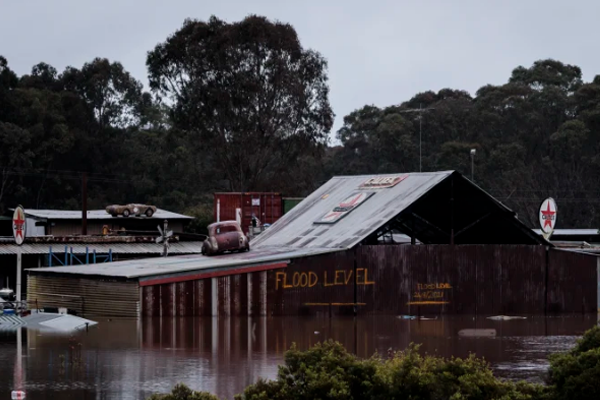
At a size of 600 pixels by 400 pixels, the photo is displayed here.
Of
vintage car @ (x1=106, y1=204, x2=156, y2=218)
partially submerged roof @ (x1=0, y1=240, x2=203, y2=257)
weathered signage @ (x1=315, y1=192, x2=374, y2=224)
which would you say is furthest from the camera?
vintage car @ (x1=106, y1=204, x2=156, y2=218)

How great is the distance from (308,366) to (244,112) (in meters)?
61.9

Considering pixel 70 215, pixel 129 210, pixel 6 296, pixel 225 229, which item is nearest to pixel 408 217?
pixel 225 229

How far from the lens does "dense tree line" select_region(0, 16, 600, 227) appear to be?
78.9 metres

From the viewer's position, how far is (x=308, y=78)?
266ft

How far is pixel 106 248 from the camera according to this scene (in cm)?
5719

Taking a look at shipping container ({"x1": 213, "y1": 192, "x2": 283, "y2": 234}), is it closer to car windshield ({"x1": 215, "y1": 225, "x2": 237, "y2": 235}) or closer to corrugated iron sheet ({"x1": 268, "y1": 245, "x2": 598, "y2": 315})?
car windshield ({"x1": 215, "y1": 225, "x2": 237, "y2": 235})

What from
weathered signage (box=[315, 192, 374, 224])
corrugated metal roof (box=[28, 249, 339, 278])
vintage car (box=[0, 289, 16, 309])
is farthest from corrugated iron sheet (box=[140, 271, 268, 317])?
weathered signage (box=[315, 192, 374, 224])

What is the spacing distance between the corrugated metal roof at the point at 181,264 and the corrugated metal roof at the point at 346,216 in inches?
65.6

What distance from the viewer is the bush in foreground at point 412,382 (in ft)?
55.0

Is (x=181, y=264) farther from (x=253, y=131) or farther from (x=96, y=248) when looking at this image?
(x=253, y=131)

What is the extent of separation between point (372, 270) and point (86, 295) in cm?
1115

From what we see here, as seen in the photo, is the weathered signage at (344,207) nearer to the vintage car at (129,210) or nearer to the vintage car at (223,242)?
the vintage car at (223,242)

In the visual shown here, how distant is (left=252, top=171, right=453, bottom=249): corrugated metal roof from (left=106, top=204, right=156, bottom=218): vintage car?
1858cm

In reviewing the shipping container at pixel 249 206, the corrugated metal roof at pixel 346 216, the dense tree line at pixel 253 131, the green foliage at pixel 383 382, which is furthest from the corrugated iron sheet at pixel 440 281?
the dense tree line at pixel 253 131
